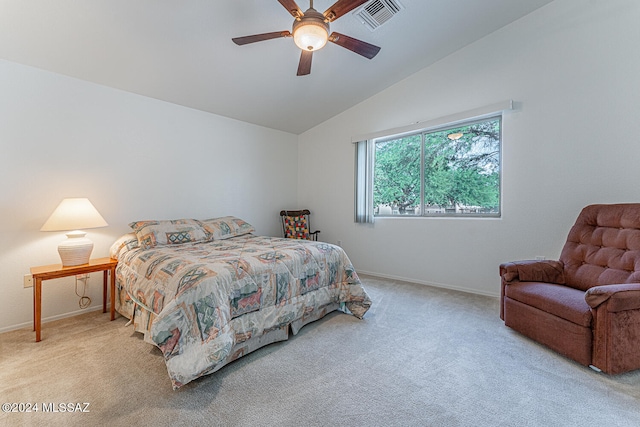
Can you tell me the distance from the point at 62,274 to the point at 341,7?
122 inches

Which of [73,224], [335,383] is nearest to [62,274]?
[73,224]

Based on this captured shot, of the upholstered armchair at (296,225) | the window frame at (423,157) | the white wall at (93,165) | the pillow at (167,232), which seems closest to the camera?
Answer: the white wall at (93,165)

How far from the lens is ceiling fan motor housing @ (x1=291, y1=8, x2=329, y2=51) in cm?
194

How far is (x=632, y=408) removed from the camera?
146 cm

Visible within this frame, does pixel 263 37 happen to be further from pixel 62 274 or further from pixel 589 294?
pixel 589 294

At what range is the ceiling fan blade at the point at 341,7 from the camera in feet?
6.05

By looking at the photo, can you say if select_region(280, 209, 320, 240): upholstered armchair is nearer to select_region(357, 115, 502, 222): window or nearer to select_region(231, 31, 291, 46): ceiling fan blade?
select_region(357, 115, 502, 222): window

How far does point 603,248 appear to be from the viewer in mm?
2293

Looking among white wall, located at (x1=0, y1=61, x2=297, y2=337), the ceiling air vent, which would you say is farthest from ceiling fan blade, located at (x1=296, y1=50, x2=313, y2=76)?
white wall, located at (x1=0, y1=61, x2=297, y2=337)

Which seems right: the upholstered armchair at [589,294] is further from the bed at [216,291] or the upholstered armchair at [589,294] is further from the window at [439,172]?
the bed at [216,291]

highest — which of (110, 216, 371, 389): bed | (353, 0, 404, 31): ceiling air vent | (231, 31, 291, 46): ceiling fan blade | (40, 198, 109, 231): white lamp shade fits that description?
(353, 0, 404, 31): ceiling air vent

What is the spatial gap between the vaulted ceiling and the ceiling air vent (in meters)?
0.06

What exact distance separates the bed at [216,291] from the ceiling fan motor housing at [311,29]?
1696mm

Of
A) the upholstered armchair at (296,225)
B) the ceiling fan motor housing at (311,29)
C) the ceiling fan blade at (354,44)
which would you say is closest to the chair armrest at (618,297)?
the ceiling fan blade at (354,44)
